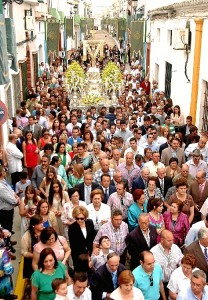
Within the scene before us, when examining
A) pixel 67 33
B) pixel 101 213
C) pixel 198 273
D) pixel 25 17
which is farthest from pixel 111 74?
pixel 67 33

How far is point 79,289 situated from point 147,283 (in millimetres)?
849

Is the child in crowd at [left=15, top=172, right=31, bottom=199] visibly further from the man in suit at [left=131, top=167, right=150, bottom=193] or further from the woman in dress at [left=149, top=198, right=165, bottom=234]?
the woman in dress at [left=149, top=198, right=165, bottom=234]

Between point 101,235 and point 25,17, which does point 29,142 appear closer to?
point 101,235

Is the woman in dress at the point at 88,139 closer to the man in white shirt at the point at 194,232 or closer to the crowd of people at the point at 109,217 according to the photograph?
the crowd of people at the point at 109,217

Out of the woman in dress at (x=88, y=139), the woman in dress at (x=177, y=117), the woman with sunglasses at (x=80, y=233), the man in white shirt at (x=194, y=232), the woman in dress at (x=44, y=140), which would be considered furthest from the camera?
the woman in dress at (x=177, y=117)

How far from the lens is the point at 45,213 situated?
652cm

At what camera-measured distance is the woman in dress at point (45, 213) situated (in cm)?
647

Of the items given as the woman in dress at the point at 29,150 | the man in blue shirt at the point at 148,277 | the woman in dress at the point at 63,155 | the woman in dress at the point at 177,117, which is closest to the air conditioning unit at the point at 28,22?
the woman in dress at the point at 177,117

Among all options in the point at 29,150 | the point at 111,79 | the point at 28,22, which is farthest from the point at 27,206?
the point at 28,22

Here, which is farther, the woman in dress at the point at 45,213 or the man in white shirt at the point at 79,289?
the woman in dress at the point at 45,213

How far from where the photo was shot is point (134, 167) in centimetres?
854

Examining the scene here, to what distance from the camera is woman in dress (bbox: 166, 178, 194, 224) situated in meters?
7.00

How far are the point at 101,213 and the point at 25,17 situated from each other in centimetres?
1501

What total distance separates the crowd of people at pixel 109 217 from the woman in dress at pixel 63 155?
0.07 feet
